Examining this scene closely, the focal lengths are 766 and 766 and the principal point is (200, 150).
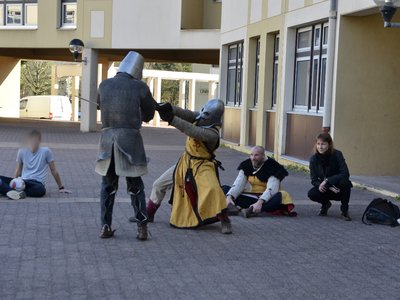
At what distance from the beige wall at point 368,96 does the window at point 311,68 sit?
1.40 m

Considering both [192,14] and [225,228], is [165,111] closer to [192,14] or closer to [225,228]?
[225,228]

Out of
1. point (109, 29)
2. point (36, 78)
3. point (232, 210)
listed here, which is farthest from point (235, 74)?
point (36, 78)

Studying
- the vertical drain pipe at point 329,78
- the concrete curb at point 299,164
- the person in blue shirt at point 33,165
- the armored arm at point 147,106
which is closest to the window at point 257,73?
the concrete curb at point 299,164

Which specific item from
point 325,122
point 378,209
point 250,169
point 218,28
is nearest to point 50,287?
point 250,169

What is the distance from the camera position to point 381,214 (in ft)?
31.4

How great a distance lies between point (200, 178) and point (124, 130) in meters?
1.25

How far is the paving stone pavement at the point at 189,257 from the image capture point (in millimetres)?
6016

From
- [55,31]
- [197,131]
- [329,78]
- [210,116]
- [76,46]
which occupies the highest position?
[55,31]

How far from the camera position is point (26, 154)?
35.7ft

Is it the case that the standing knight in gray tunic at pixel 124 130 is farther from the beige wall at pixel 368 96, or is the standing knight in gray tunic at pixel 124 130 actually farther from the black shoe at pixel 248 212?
the beige wall at pixel 368 96

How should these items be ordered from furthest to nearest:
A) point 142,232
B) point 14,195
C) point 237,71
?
1. point 237,71
2. point 14,195
3. point 142,232

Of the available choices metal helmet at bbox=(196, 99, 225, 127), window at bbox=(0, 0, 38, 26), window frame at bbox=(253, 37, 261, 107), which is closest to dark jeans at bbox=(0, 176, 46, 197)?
metal helmet at bbox=(196, 99, 225, 127)

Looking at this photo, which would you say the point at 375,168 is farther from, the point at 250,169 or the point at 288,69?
the point at 250,169

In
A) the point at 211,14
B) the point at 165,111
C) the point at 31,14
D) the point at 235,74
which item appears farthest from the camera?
the point at 31,14
